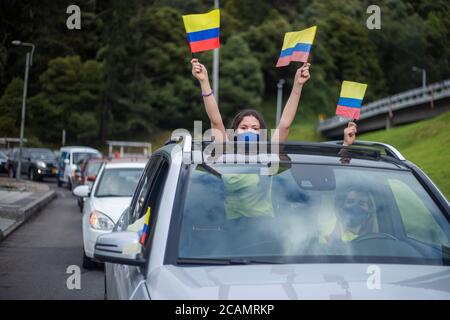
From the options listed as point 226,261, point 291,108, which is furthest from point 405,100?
point 226,261

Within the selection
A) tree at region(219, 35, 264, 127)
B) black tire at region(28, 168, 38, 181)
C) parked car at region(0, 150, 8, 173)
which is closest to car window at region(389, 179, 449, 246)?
parked car at region(0, 150, 8, 173)

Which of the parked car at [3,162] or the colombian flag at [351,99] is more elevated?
the colombian flag at [351,99]

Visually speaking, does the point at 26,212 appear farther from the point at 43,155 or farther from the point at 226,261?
the point at 43,155

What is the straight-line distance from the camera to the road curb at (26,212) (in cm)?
1405

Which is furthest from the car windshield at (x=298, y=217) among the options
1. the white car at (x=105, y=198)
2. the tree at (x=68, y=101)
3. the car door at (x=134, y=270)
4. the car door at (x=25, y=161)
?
the car door at (x=25, y=161)

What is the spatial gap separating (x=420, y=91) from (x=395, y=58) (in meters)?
12.0

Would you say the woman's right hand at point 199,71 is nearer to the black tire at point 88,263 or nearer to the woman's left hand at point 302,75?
the woman's left hand at point 302,75

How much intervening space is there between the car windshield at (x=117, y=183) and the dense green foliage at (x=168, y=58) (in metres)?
6.06

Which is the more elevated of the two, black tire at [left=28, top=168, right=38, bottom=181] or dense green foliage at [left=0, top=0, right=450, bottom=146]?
dense green foliage at [left=0, top=0, right=450, bottom=146]

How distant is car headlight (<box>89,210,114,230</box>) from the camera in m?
10.3

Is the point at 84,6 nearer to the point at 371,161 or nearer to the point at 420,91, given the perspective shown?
the point at 371,161

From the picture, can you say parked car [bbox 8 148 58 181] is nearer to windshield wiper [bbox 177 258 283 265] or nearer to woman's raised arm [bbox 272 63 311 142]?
woman's raised arm [bbox 272 63 311 142]

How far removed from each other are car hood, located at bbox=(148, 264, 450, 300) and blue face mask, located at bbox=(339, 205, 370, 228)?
50cm

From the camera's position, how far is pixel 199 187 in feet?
12.8
